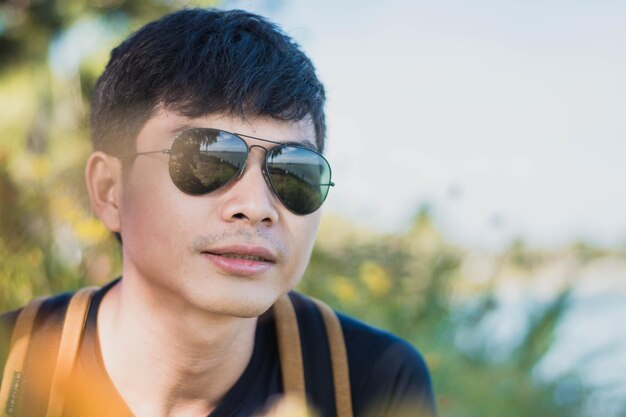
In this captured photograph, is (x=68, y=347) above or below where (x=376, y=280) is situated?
above

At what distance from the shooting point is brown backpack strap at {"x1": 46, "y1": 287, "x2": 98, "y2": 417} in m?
2.14

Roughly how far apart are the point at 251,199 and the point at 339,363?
2.02ft

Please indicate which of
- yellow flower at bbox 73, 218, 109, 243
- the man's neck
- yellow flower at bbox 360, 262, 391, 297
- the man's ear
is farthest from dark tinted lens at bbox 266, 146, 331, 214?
yellow flower at bbox 360, 262, 391, 297

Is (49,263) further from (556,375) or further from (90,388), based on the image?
(556,375)

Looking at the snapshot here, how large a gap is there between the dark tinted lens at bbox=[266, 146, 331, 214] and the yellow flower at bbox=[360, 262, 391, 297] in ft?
7.69

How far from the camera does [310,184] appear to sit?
2.20 metres

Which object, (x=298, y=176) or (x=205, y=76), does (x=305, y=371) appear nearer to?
(x=298, y=176)

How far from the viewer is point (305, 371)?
2.34 meters

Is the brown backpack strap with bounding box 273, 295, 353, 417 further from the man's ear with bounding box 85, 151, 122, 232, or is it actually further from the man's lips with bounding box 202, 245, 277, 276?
Answer: the man's ear with bounding box 85, 151, 122, 232

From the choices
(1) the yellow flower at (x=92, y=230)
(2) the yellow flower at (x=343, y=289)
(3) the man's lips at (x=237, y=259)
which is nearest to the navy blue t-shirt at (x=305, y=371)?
(3) the man's lips at (x=237, y=259)

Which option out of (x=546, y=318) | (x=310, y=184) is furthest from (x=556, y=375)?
(x=310, y=184)

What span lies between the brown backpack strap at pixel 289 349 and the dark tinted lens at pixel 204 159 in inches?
21.8

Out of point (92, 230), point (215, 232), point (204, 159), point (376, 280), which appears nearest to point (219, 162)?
point (204, 159)

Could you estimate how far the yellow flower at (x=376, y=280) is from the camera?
455 centimetres
